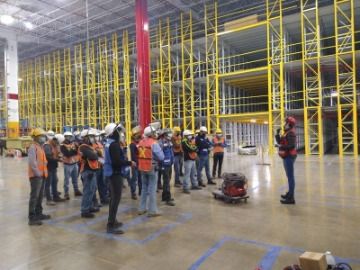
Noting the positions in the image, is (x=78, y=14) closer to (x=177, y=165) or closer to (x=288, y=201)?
(x=177, y=165)

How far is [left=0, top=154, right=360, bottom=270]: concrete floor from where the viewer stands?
3.54 m

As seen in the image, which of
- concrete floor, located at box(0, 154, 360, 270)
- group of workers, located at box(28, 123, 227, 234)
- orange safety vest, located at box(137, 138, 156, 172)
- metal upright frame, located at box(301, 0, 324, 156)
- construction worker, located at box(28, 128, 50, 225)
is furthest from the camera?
metal upright frame, located at box(301, 0, 324, 156)

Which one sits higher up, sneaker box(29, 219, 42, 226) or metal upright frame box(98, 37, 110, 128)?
metal upright frame box(98, 37, 110, 128)

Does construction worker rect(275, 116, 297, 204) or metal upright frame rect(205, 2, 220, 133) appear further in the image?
metal upright frame rect(205, 2, 220, 133)

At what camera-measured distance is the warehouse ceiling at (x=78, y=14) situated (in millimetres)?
19078

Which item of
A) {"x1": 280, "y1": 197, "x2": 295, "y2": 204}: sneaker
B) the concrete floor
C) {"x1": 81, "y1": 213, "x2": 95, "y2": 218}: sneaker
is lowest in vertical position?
the concrete floor

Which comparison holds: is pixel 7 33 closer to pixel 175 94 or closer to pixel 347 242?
pixel 175 94

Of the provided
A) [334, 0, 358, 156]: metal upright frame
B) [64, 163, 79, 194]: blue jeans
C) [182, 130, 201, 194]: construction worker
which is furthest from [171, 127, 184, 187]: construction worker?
[334, 0, 358, 156]: metal upright frame

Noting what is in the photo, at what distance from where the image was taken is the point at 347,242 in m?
3.95

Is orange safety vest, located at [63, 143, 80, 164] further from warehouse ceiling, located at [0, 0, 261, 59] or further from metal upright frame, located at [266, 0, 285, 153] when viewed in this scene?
warehouse ceiling, located at [0, 0, 261, 59]

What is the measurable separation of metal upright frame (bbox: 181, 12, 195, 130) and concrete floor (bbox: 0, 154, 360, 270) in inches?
551

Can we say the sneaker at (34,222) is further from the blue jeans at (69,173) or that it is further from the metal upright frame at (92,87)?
the metal upright frame at (92,87)

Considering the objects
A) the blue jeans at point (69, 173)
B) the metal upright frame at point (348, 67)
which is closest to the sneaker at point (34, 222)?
the blue jeans at point (69, 173)

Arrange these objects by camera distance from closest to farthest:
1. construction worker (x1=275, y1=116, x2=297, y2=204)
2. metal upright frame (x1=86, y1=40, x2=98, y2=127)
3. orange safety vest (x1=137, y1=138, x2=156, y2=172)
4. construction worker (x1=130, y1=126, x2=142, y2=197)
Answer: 1. orange safety vest (x1=137, y1=138, x2=156, y2=172)
2. construction worker (x1=275, y1=116, x2=297, y2=204)
3. construction worker (x1=130, y1=126, x2=142, y2=197)
4. metal upright frame (x1=86, y1=40, x2=98, y2=127)
